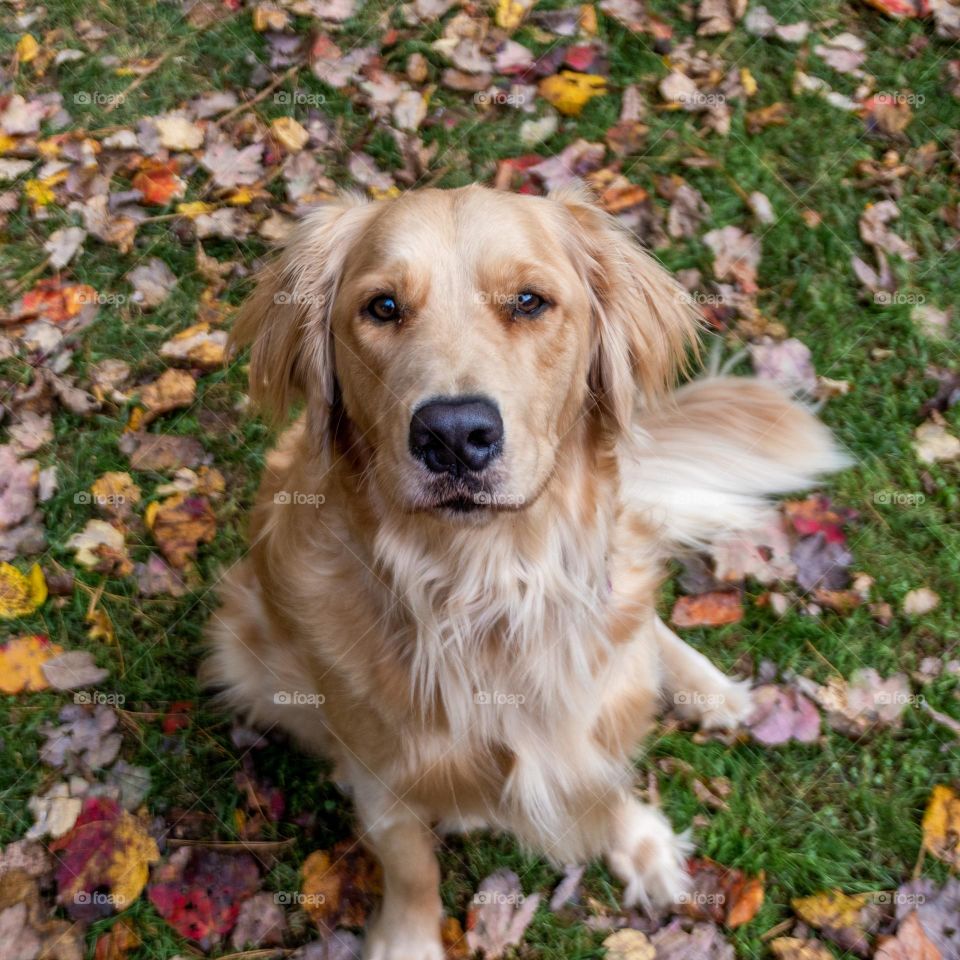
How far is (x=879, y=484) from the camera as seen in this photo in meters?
3.82

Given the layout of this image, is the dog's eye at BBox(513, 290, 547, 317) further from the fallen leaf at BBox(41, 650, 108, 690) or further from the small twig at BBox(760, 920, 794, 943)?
the fallen leaf at BBox(41, 650, 108, 690)

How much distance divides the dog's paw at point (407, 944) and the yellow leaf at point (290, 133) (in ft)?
12.0

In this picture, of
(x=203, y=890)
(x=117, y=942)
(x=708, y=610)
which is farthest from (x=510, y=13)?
(x=117, y=942)

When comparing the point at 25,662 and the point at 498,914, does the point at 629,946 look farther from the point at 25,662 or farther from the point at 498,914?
the point at 25,662

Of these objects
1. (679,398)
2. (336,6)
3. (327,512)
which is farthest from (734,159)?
(327,512)

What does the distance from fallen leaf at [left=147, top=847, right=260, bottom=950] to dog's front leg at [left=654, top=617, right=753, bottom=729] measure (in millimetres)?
1633

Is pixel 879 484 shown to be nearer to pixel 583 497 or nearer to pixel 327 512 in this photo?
pixel 583 497

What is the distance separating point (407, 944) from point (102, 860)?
3.66ft

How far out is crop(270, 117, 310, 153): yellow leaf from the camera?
186 inches

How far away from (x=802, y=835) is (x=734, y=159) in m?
3.14

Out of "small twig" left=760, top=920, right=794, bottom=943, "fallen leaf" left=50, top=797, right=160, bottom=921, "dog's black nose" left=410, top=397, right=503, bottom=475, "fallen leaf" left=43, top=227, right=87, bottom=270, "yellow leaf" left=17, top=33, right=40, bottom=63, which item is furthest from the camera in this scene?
"yellow leaf" left=17, top=33, right=40, bottom=63

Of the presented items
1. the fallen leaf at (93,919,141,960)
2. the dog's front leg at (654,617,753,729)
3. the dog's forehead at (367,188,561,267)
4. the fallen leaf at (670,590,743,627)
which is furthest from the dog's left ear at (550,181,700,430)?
the fallen leaf at (93,919,141,960)

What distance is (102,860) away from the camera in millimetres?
3186

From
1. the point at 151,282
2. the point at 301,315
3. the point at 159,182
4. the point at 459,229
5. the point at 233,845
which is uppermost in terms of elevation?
the point at 459,229
